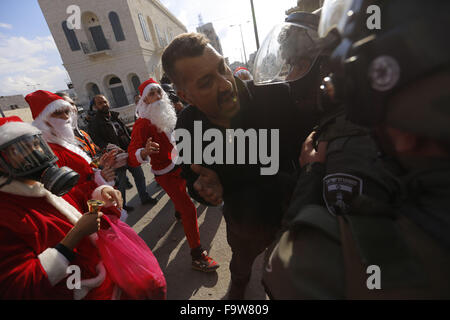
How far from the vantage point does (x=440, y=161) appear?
547 mm

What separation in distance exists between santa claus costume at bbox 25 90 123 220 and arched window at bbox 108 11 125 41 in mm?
22817

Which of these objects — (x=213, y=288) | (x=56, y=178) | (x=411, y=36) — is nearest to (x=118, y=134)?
(x=56, y=178)

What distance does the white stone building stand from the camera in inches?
751

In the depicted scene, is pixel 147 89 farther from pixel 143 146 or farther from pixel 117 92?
pixel 117 92

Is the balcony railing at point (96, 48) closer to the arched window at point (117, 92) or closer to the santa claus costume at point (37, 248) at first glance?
the arched window at point (117, 92)

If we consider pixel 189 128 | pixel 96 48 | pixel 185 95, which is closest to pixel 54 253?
pixel 189 128

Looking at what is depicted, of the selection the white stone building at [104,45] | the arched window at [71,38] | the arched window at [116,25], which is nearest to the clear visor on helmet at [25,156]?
the white stone building at [104,45]

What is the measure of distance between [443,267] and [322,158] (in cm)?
57

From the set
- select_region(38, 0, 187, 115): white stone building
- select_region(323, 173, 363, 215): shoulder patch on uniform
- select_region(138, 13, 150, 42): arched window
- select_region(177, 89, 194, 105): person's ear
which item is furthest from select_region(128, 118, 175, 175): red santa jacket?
select_region(138, 13, 150, 42): arched window

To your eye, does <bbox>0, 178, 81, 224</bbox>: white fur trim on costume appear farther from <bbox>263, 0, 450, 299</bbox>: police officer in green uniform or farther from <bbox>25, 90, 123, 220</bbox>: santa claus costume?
<bbox>263, 0, 450, 299</bbox>: police officer in green uniform

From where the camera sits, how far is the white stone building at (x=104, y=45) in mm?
19078

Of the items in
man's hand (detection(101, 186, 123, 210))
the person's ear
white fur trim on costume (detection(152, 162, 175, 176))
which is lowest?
white fur trim on costume (detection(152, 162, 175, 176))

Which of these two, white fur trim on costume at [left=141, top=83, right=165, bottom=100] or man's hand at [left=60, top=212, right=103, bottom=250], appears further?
white fur trim on costume at [left=141, top=83, right=165, bottom=100]

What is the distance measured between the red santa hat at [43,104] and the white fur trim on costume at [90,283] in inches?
79.9
